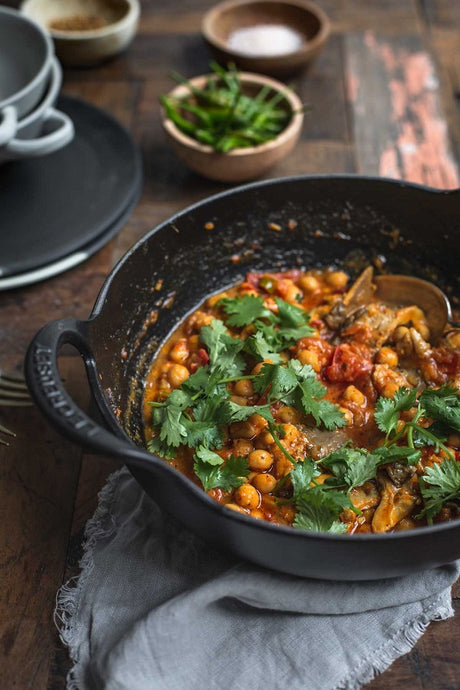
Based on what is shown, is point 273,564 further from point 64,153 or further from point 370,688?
point 64,153

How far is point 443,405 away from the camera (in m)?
2.49

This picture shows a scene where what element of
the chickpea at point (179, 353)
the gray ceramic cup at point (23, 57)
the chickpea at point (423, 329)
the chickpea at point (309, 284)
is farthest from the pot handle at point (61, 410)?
the gray ceramic cup at point (23, 57)

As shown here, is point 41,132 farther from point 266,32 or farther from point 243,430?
point 243,430

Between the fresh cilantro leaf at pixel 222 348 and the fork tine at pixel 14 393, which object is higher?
the fresh cilantro leaf at pixel 222 348

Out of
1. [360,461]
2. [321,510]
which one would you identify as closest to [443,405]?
[360,461]

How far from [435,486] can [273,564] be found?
607 millimetres

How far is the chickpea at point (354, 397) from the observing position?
269cm

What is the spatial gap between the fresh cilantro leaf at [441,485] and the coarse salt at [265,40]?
275 cm

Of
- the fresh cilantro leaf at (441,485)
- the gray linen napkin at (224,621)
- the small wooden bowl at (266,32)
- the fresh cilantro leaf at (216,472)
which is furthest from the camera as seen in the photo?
the small wooden bowl at (266,32)

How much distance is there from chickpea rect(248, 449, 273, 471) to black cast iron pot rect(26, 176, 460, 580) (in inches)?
15.2

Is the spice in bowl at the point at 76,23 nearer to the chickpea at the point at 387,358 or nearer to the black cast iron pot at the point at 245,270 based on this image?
the black cast iron pot at the point at 245,270

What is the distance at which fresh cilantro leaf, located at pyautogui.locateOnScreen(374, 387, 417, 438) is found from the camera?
8.16 ft

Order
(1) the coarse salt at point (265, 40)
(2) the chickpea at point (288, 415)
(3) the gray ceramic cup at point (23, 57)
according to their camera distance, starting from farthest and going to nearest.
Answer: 1. (1) the coarse salt at point (265, 40)
2. (3) the gray ceramic cup at point (23, 57)
3. (2) the chickpea at point (288, 415)

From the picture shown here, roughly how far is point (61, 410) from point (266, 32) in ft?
10.5
